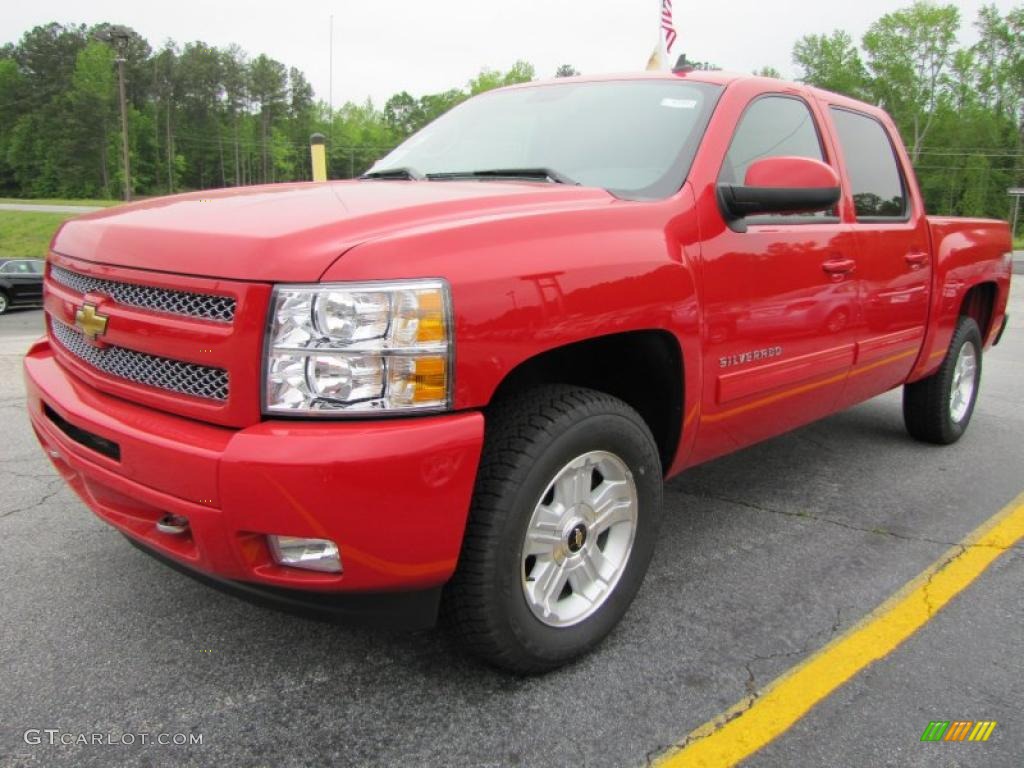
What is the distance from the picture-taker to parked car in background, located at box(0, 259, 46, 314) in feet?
69.3

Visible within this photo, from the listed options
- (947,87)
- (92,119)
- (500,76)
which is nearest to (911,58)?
(947,87)

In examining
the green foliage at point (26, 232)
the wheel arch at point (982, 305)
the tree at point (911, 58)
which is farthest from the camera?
the tree at point (911, 58)

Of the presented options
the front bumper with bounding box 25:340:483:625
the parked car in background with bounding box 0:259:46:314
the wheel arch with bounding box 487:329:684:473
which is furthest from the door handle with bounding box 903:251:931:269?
the parked car in background with bounding box 0:259:46:314

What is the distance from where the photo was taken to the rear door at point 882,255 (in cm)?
356

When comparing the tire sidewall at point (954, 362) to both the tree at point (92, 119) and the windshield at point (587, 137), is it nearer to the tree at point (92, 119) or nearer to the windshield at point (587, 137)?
the windshield at point (587, 137)

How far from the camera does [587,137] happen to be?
3.09 m

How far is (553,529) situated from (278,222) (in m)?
1.10

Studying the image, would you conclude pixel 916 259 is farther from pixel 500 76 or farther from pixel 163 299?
pixel 500 76

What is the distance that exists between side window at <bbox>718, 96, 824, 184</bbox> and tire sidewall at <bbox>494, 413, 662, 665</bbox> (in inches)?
41.9

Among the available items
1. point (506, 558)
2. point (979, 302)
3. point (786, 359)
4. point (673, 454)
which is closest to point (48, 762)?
point (506, 558)

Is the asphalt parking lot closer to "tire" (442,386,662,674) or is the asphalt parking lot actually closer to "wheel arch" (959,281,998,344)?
"tire" (442,386,662,674)

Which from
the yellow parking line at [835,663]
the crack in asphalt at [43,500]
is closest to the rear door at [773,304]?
the yellow parking line at [835,663]

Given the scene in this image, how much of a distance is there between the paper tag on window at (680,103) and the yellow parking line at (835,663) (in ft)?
6.28

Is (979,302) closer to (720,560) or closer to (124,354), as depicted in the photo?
(720,560)
